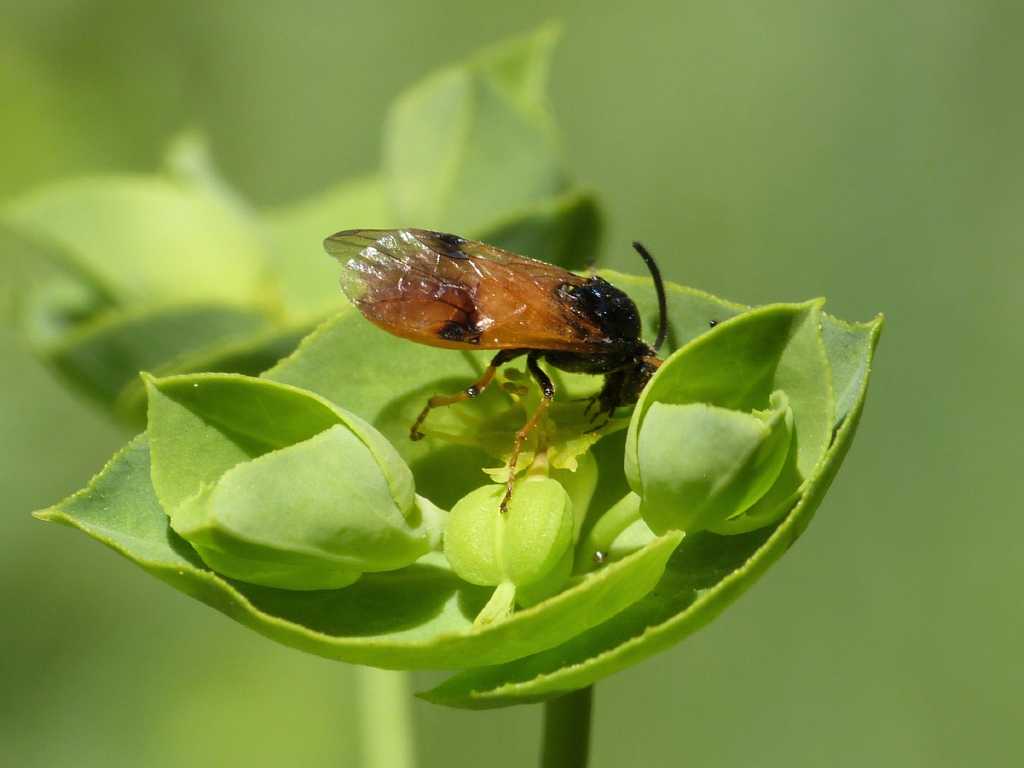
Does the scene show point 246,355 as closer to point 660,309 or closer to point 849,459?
point 660,309

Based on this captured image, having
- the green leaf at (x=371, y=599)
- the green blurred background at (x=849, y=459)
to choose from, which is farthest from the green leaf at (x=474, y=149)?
the green blurred background at (x=849, y=459)

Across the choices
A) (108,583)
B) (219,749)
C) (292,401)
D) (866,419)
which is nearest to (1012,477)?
(866,419)

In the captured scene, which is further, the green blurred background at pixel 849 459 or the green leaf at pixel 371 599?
the green blurred background at pixel 849 459

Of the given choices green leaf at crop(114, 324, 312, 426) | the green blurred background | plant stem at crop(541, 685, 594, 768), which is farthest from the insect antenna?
the green blurred background

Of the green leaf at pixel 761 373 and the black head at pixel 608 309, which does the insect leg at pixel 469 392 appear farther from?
the green leaf at pixel 761 373

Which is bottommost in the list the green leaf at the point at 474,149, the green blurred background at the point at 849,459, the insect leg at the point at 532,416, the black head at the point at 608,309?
the green blurred background at the point at 849,459

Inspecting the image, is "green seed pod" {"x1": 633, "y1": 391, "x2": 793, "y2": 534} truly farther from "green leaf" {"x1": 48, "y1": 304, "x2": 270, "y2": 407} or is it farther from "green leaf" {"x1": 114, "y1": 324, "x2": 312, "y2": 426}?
"green leaf" {"x1": 48, "y1": 304, "x2": 270, "y2": 407}

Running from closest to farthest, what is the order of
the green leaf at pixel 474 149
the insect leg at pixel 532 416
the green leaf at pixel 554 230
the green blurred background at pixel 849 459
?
the insect leg at pixel 532 416 → the green leaf at pixel 554 230 → the green leaf at pixel 474 149 → the green blurred background at pixel 849 459
